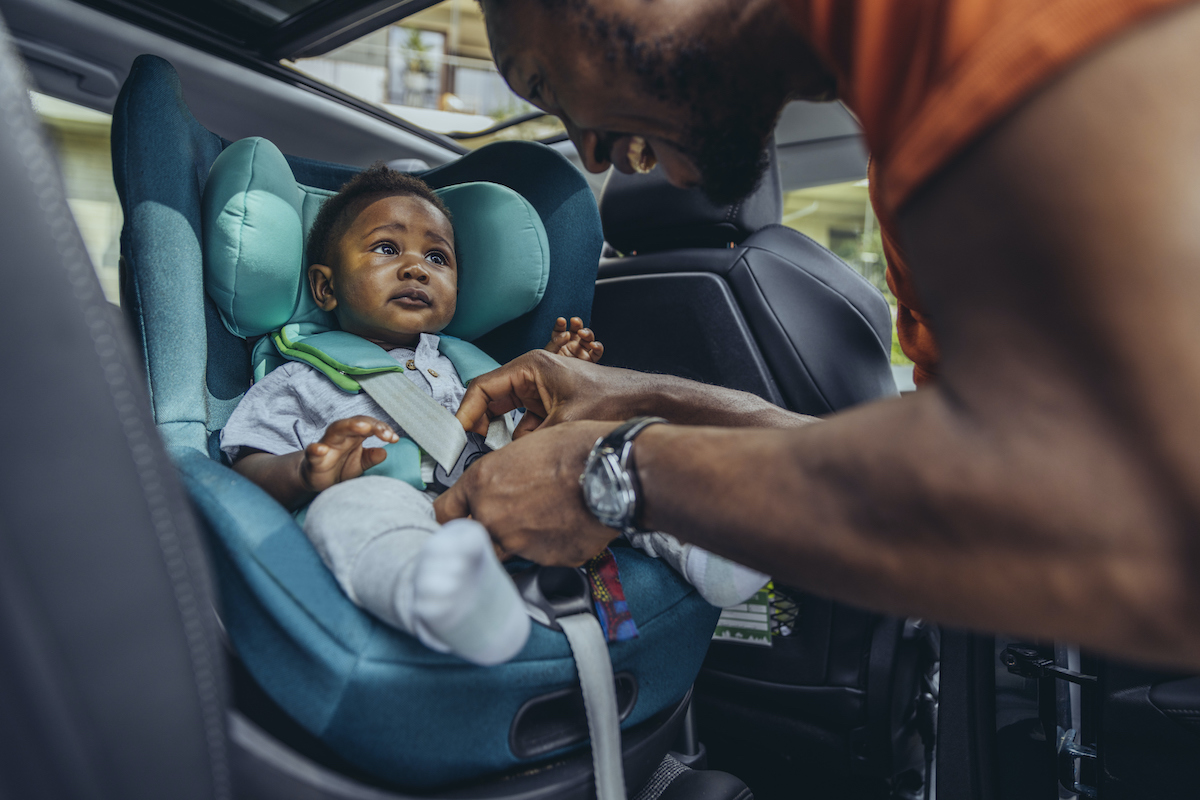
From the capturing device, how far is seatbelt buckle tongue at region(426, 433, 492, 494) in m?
1.24

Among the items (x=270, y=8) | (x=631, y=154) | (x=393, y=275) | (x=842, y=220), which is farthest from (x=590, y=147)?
(x=842, y=220)

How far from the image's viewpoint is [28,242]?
53 centimetres

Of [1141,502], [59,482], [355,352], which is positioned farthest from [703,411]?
[59,482]

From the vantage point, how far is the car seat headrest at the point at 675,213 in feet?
5.49

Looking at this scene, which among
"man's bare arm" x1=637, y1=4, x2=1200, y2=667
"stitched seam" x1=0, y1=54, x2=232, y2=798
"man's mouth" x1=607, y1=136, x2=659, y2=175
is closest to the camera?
"man's bare arm" x1=637, y1=4, x2=1200, y2=667

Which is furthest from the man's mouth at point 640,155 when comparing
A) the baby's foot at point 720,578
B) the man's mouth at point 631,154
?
the baby's foot at point 720,578

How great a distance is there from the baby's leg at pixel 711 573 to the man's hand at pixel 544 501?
0.44 feet

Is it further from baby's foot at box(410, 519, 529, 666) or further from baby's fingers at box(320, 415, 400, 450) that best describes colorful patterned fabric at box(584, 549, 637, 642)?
baby's fingers at box(320, 415, 400, 450)

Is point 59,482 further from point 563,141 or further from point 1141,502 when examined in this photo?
point 563,141

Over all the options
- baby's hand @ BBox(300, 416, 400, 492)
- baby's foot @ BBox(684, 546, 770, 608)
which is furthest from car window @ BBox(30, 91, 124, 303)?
baby's foot @ BBox(684, 546, 770, 608)

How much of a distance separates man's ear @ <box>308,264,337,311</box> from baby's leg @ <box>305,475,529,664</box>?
0.67 m

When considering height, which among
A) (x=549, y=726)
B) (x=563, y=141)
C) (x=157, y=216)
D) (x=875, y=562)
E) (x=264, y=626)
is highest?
(x=563, y=141)

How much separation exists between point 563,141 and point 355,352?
1.45 metres

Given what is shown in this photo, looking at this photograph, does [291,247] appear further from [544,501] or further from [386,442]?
[544,501]
